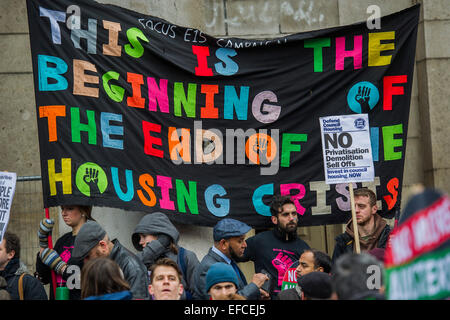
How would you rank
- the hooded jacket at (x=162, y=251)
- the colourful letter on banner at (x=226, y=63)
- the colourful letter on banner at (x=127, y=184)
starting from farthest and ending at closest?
the colourful letter on banner at (x=226, y=63) → the colourful letter on banner at (x=127, y=184) → the hooded jacket at (x=162, y=251)

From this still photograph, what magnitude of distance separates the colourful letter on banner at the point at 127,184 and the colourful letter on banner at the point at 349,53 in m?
2.61

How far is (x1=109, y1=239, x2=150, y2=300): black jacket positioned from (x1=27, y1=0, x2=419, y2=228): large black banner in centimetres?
134

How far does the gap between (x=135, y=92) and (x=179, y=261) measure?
6.40 ft

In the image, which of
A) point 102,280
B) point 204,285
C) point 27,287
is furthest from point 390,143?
point 102,280

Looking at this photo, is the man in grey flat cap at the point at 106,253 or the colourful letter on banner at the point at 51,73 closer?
the man in grey flat cap at the point at 106,253

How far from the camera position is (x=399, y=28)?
8.20 m

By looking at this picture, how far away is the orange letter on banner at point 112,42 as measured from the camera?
7.37 m

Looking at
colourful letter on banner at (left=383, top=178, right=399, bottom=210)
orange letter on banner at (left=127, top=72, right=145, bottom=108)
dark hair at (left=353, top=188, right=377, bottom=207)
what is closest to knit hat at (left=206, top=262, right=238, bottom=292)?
dark hair at (left=353, top=188, right=377, bottom=207)

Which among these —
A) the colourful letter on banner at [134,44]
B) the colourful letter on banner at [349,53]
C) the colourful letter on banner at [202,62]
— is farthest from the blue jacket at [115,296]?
the colourful letter on banner at [349,53]

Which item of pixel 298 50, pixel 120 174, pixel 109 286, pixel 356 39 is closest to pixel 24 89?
pixel 120 174

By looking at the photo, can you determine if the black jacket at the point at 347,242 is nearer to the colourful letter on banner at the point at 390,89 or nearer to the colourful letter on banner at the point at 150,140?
the colourful letter on banner at the point at 390,89

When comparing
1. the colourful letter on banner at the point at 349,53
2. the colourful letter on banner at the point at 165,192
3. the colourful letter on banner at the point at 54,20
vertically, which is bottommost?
the colourful letter on banner at the point at 165,192

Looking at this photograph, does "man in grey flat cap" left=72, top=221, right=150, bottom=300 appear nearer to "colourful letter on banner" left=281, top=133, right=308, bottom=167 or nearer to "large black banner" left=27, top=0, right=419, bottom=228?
"large black banner" left=27, top=0, right=419, bottom=228
